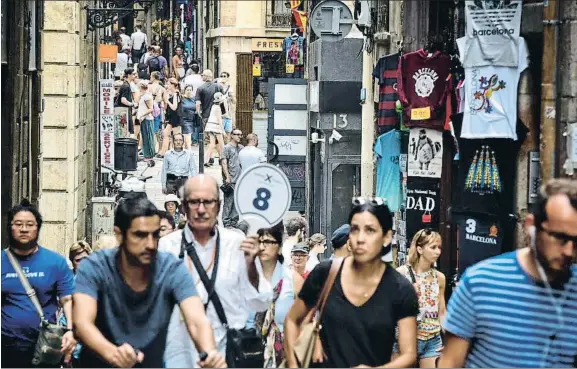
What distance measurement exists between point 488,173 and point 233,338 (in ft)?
20.0

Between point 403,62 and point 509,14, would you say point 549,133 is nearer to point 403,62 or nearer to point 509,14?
point 509,14

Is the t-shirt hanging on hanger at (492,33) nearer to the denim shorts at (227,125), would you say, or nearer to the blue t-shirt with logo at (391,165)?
the blue t-shirt with logo at (391,165)

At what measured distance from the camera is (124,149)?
22.4 metres

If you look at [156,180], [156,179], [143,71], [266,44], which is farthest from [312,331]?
[266,44]

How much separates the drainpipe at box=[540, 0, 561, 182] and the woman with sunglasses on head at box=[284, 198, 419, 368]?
205 inches

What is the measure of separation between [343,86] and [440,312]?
1273 centimetres

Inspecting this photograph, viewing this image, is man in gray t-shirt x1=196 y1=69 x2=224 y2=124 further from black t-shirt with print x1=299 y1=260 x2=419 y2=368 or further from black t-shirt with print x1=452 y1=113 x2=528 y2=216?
black t-shirt with print x1=299 y1=260 x2=419 y2=368

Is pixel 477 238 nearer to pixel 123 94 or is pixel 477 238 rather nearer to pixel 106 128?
pixel 106 128

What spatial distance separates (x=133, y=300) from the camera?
6410 mm

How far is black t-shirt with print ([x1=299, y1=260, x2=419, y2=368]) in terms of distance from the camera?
251 inches

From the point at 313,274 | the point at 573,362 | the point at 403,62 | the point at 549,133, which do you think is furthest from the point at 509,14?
the point at 573,362

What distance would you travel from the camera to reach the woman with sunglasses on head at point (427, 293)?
10.2m

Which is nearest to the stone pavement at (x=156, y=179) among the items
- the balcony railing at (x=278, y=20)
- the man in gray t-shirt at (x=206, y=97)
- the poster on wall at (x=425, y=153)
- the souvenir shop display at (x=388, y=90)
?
the man in gray t-shirt at (x=206, y=97)

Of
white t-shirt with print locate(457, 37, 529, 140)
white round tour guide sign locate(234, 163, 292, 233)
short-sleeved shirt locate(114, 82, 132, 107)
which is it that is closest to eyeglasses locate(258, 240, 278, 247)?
white round tour guide sign locate(234, 163, 292, 233)
